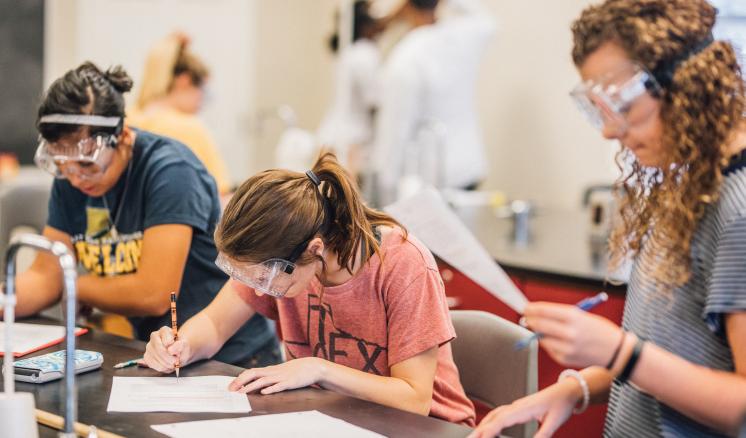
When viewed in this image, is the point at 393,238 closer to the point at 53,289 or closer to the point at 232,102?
the point at 53,289

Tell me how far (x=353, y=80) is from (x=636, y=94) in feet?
12.4

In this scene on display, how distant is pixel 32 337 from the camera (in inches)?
77.3

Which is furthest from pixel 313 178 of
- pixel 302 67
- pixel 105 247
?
pixel 302 67

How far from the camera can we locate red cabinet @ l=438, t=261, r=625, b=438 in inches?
98.1

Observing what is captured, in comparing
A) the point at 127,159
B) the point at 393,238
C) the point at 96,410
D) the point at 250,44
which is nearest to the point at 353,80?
the point at 250,44

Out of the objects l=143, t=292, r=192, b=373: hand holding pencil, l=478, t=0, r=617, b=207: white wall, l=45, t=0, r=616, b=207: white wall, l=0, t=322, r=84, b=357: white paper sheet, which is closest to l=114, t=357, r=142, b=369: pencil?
l=143, t=292, r=192, b=373: hand holding pencil

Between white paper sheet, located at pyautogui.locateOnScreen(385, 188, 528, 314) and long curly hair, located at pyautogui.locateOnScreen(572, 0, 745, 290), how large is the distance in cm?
57

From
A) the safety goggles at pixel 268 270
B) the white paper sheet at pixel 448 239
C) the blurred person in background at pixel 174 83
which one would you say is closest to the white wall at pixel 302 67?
the blurred person in background at pixel 174 83

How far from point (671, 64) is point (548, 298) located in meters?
1.59

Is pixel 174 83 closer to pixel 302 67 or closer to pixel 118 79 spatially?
pixel 118 79

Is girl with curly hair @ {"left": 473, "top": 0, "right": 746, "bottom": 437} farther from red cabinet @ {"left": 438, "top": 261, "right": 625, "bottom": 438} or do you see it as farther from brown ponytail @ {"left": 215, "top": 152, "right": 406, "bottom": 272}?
red cabinet @ {"left": 438, "top": 261, "right": 625, "bottom": 438}

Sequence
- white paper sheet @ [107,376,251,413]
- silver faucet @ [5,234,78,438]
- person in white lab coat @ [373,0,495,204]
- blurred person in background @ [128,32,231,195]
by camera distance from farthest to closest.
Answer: person in white lab coat @ [373,0,495,204]
blurred person in background @ [128,32,231,195]
white paper sheet @ [107,376,251,413]
silver faucet @ [5,234,78,438]

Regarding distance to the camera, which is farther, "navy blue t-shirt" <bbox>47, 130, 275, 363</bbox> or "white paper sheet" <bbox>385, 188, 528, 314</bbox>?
"navy blue t-shirt" <bbox>47, 130, 275, 363</bbox>

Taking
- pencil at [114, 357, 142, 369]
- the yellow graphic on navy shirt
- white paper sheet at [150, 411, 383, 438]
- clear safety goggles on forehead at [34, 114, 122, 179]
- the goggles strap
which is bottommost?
pencil at [114, 357, 142, 369]
